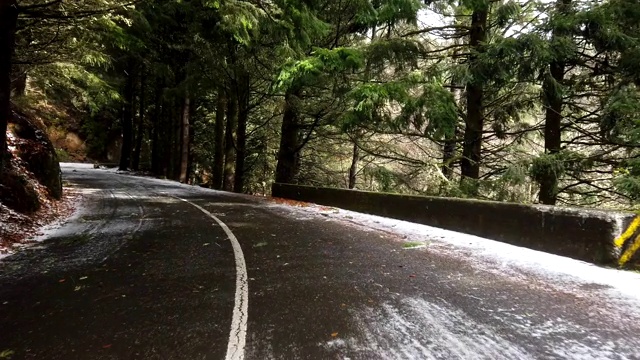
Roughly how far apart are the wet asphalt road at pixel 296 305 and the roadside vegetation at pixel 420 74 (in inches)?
143

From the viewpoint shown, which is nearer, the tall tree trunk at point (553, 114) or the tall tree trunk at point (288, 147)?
the tall tree trunk at point (553, 114)

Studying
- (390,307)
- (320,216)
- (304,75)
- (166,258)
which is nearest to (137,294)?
(166,258)

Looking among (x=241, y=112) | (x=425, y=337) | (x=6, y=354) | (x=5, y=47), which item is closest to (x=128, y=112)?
(x=241, y=112)

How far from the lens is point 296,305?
13.9 ft

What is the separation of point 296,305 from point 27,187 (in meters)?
8.65

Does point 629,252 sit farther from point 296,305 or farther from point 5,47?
point 5,47

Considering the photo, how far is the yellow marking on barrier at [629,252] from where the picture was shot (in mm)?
5203

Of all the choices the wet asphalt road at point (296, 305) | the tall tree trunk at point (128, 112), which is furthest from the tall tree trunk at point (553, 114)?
the tall tree trunk at point (128, 112)

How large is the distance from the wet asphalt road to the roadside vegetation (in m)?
3.62

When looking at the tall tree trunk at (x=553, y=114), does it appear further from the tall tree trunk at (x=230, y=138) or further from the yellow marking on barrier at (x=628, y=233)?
Result: the tall tree trunk at (x=230, y=138)

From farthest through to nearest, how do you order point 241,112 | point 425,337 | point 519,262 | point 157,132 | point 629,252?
point 157,132 < point 241,112 < point 519,262 < point 629,252 < point 425,337

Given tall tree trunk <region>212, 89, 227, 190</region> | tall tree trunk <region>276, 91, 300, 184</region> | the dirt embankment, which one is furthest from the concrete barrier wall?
tall tree trunk <region>212, 89, 227, 190</region>

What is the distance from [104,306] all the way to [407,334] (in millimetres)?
3170

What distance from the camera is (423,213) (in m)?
9.20
